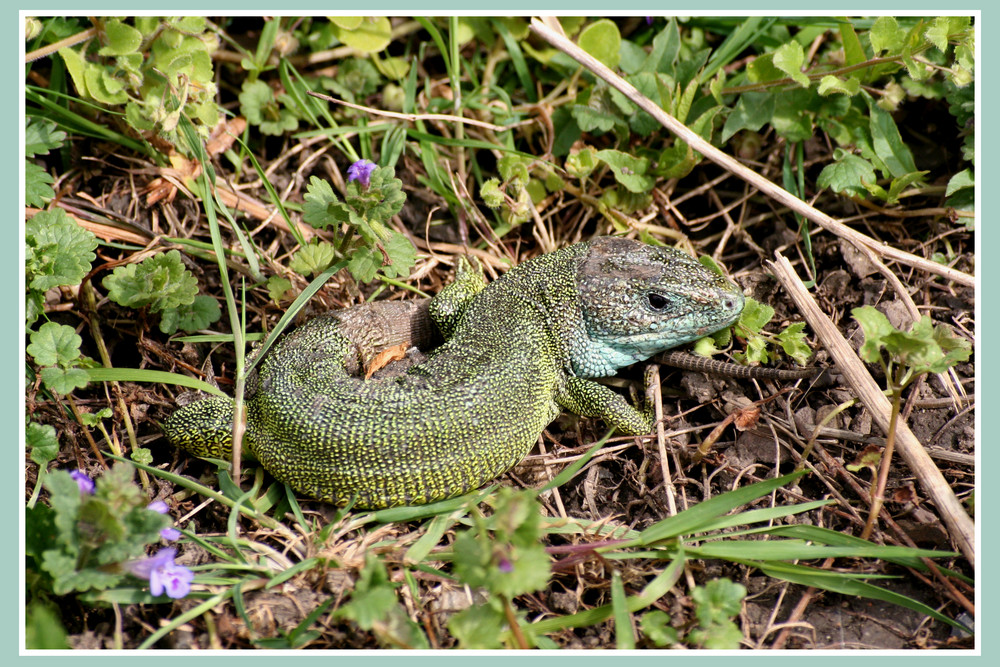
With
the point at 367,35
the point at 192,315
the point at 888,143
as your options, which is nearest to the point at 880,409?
the point at 888,143

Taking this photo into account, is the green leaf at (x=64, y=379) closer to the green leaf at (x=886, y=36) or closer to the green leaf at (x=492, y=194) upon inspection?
the green leaf at (x=492, y=194)

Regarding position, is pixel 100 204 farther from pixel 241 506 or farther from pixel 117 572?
pixel 117 572

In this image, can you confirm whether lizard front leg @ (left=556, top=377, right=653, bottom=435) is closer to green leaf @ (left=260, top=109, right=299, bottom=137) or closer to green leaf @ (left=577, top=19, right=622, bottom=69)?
green leaf @ (left=577, top=19, right=622, bottom=69)

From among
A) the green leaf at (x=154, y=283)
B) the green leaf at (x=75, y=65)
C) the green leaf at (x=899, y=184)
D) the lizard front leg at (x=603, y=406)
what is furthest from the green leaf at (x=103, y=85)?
the green leaf at (x=899, y=184)

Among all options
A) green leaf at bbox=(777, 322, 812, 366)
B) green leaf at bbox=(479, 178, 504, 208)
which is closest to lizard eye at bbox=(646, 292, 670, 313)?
green leaf at bbox=(777, 322, 812, 366)

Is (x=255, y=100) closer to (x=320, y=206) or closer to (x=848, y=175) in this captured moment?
(x=320, y=206)

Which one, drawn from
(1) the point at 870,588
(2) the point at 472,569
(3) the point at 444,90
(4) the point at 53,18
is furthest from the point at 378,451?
(4) the point at 53,18
